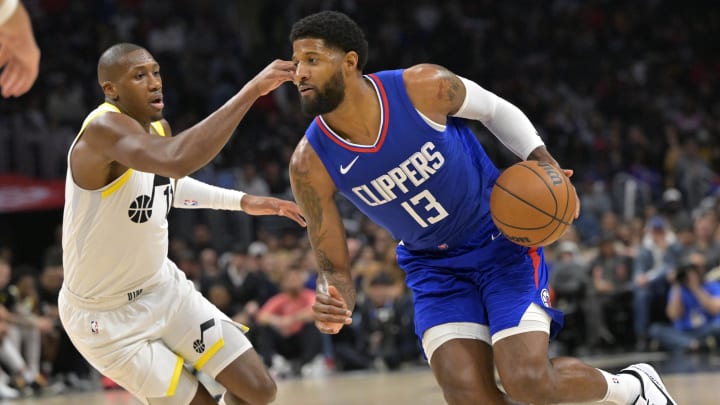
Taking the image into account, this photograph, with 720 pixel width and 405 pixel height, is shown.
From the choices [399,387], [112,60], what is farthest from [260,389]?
[399,387]

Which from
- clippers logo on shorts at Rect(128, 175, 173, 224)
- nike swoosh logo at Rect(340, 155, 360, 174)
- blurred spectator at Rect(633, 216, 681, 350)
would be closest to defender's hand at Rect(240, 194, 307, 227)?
nike swoosh logo at Rect(340, 155, 360, 174)

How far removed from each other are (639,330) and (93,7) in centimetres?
1086

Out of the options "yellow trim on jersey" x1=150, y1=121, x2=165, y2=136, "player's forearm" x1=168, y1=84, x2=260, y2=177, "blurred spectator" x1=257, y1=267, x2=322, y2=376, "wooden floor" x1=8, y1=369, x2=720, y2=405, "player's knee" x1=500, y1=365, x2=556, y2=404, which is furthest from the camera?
"blurred spectator" x1=257, y1=267, x2=322, y2=376

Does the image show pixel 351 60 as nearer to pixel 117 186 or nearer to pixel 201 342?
pixel 117 186

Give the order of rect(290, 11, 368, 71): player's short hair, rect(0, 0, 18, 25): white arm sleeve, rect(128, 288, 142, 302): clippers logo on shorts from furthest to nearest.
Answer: rect(128, 288, 142, 302): clippers logo on shorts → rect(290, 11, 368, 71): player's short hair → rect(0, 0, 18, 25): white arm sleeve

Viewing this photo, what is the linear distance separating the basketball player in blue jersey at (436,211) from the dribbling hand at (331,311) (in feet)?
0.92

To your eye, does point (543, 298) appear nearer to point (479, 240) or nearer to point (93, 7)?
point (479, 240)

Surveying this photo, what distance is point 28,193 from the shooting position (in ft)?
43.3

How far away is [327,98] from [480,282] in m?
1.21

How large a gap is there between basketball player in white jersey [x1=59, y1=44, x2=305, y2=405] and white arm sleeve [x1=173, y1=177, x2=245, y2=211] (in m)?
0.43

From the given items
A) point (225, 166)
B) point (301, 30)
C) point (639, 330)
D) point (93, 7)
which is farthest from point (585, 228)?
point (301, 30)

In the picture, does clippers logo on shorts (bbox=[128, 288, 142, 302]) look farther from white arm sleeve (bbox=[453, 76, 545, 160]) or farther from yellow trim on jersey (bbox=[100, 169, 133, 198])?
white arm sleeve (bbox=[453, 76, 545, 160])

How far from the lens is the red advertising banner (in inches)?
514

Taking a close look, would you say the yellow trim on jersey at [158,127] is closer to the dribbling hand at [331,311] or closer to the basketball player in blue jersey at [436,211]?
the basketball player in blue jersey at [436,211]
